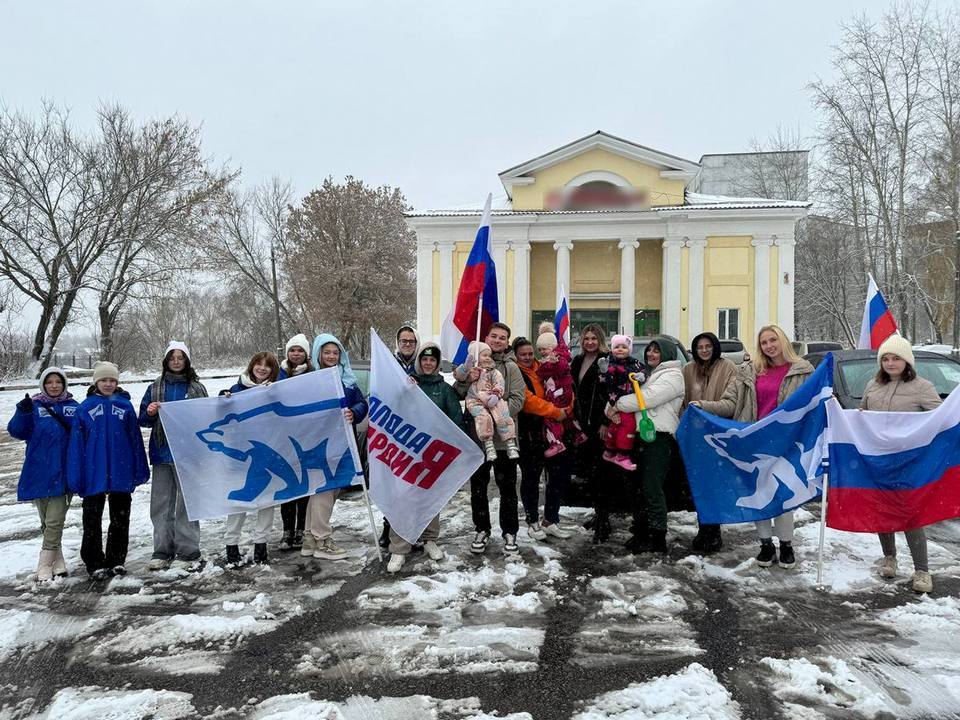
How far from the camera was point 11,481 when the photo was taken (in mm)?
9625

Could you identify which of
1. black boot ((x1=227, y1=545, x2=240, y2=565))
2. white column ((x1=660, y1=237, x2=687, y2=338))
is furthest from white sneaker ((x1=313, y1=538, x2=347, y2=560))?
white column ((x1=660, y1=237, x2=687, y2=338))

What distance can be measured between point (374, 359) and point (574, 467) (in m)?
2.23

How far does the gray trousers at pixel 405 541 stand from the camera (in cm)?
537

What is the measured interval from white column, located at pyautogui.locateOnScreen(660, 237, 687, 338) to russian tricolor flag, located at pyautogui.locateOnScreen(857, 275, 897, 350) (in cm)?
1892

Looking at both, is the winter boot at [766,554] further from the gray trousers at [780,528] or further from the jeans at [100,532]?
the jeans at [100,532]

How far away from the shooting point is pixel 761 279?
26.7 meters

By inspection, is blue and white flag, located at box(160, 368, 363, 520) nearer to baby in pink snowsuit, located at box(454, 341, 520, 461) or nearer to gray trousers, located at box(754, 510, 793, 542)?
baby in pink snowsuit, located at box(454, 341, 520, 461)

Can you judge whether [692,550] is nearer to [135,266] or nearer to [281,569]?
[281,569]

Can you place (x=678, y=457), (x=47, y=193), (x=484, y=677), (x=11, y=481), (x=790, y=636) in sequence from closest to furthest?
(x=484, y=677), (x=790, y=636), (x=678, y=457), (x=11, y=481), (x=47, y=193)

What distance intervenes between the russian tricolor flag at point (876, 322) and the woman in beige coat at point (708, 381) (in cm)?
395

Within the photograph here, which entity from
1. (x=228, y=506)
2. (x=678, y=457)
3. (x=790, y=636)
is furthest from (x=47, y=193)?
(x=790, y=636)

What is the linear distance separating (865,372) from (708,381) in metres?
3.24

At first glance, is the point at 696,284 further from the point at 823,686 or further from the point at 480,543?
the point at 823,686

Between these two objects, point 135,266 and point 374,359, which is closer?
point 374,359
